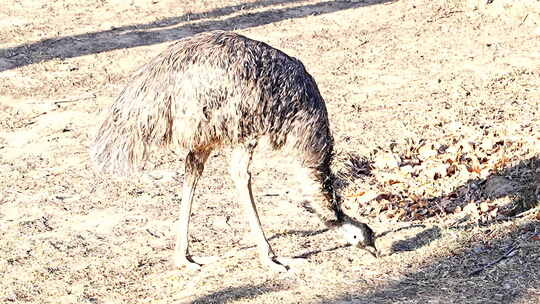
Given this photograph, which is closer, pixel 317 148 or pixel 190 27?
pixel 317 148

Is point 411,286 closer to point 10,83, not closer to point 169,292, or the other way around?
point 169,292

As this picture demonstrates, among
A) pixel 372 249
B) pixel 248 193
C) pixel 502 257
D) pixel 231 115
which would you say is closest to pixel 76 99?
pixel 248 193

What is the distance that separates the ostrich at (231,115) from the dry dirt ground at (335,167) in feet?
1.10

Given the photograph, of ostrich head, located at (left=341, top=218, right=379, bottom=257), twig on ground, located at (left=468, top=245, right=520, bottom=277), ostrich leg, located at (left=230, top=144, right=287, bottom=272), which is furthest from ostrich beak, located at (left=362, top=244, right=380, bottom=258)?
twig on ground, located at (left=468, top=245, right=520, bottom=277)

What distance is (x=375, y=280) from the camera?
5.43 metres

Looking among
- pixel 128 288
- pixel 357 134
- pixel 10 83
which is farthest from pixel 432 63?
pixel 128 288

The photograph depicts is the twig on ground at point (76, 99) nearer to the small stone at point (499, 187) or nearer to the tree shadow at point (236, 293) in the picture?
the small stone at point (499, 187)

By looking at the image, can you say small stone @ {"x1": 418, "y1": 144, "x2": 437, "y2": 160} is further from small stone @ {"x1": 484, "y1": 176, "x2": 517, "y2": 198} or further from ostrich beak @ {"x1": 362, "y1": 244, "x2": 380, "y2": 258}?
ostrich beak @ {"x1": 362, "y1": 244, "x2": 380, "y2": 258}

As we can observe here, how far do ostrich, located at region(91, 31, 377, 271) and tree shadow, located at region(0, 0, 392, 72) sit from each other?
631 centimetres

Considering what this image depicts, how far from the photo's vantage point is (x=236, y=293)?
18.2 feet

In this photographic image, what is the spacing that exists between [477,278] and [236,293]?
1.47 meters

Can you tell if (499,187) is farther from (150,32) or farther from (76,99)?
(150,32)

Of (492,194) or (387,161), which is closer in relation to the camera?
(492,194)

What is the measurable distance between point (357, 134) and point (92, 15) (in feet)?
19.2
